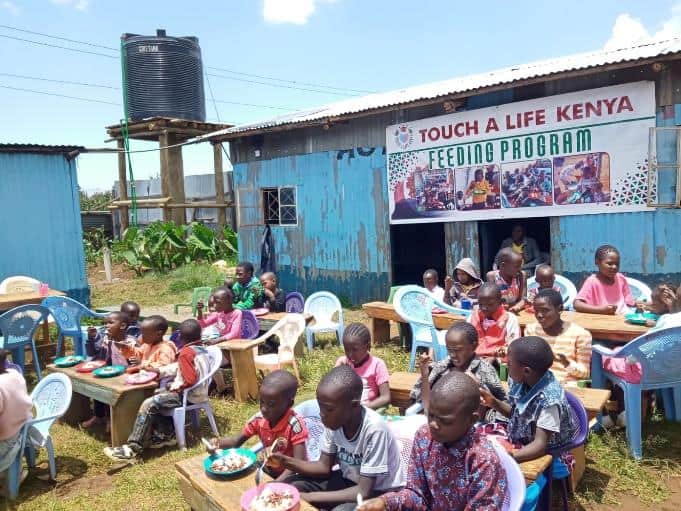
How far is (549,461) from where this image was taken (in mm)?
2826

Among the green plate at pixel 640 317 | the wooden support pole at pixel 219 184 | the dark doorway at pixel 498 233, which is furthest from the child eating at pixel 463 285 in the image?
the wooden support pole at pixel 219 184

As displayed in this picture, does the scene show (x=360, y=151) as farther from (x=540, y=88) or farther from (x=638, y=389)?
(x=638, y=389)

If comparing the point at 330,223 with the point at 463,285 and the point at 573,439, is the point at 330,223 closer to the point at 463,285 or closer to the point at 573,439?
the point at 463,285

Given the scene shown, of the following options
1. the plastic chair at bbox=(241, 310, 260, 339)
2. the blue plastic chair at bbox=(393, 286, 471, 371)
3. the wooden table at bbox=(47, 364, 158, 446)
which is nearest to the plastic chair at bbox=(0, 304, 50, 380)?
the wooden table at bbox=(47, 364, 158, 446)

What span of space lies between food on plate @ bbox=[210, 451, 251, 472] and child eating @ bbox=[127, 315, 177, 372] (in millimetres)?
2286

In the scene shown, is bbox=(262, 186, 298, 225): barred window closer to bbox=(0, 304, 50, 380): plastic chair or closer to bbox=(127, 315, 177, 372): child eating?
bbox=(0, 304, 50, 380): plastic chair

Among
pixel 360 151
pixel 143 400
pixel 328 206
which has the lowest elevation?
pixel 143 400

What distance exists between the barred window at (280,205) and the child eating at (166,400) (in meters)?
7.08

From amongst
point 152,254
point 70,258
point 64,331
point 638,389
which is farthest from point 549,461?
point 152,254

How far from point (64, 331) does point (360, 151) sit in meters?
5.82

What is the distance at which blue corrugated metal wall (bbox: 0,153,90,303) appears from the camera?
10172mm

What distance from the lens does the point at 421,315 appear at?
6.62 m

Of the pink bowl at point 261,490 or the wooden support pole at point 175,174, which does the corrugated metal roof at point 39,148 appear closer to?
the wooden support pole at point 175,174

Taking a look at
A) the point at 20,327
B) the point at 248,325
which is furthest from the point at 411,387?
the point at 20,327
